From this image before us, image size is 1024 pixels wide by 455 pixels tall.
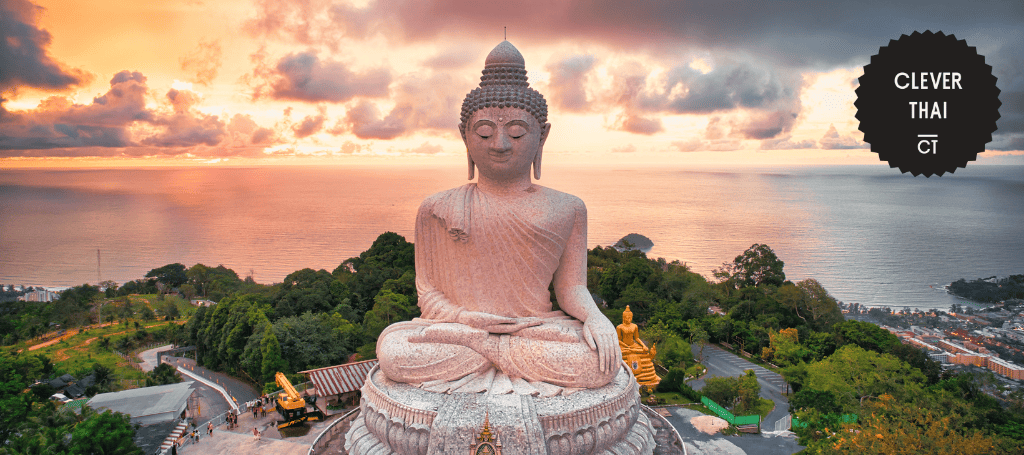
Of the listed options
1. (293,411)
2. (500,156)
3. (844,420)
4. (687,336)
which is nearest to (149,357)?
(293,411)

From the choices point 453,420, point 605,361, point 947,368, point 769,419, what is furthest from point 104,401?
point 947,368

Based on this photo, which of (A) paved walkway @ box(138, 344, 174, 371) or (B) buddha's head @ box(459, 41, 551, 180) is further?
(A) paved walkway @ box(138, 344, 174, 371)

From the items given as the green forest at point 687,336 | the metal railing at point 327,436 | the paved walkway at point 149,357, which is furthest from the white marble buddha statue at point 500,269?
the paved walkway at point 149,357

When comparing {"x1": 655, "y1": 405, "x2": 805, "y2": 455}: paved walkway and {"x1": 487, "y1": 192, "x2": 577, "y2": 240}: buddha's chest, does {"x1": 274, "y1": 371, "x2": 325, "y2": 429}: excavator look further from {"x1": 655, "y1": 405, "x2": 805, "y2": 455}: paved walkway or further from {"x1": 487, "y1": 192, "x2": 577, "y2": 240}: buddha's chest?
{"x1": 655, "y1": 405, "x2": 805, "y2": 455}: paved walkway

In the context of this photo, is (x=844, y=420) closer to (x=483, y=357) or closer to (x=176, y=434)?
(x=483, y=357)

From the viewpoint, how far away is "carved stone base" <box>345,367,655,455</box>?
6.99m

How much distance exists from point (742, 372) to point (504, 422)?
15.0 m

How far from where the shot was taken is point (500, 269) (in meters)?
Answer: 9.00

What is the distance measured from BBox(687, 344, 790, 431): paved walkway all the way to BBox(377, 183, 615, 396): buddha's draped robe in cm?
874

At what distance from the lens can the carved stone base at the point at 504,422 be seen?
22.9 feet

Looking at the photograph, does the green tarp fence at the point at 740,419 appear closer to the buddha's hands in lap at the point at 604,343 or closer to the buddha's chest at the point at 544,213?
the buddha's hands in lap at the point at 604,343

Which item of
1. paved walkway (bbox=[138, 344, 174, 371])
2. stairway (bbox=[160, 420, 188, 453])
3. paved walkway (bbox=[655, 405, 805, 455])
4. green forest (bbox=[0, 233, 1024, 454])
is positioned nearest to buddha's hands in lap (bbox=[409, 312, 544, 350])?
paved walkway (bbox=[655, 405, 805, 455])

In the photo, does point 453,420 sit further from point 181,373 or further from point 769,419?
point 181,373

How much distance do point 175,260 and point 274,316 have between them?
2862 cm
